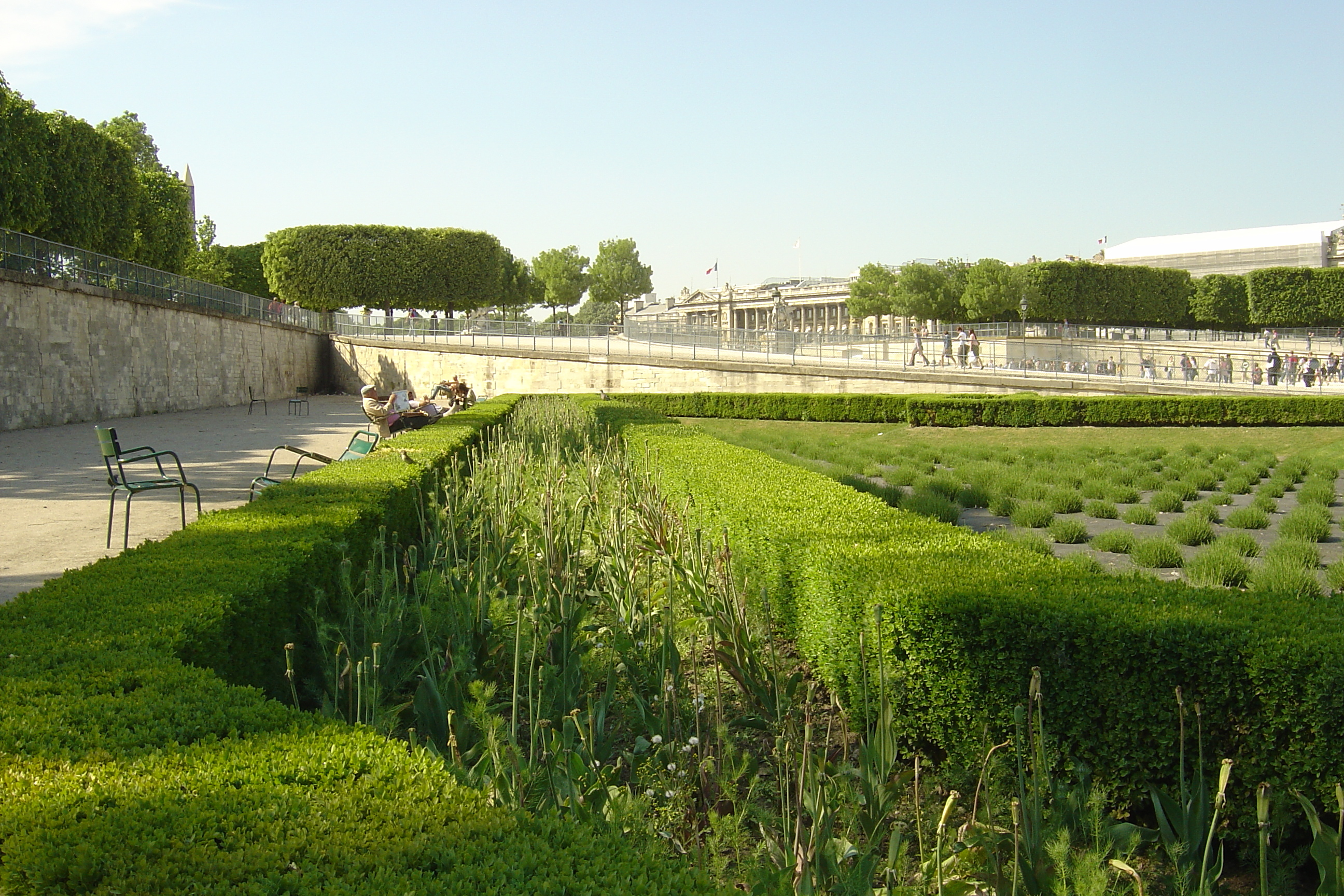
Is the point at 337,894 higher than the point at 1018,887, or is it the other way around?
the point at 337,894

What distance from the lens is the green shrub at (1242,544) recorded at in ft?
24.1

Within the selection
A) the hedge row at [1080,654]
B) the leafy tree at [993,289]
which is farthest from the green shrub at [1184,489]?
the leafy tree at [993,289]

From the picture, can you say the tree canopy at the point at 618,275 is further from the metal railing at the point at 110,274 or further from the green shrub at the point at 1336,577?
the green shrub at the point at 1336,577

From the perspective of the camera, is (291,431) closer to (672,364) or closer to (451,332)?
(672,364)

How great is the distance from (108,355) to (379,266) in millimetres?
28416

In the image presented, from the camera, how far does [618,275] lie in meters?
81.2

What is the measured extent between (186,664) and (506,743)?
1.00 meters

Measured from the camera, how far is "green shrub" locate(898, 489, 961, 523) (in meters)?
8.65

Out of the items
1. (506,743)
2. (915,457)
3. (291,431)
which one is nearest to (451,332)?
(291,431)

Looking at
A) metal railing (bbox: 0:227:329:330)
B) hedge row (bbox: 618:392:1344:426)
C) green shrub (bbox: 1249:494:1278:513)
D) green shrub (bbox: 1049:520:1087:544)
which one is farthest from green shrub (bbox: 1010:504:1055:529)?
Answer: metal railing (bbox: 0:227:329:330)

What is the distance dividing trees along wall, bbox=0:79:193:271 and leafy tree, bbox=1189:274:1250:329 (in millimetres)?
55693

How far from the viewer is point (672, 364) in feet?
113

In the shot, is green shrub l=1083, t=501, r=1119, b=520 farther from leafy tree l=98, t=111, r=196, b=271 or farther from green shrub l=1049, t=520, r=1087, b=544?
leafy tree l=98, t=111, r=196, b=271

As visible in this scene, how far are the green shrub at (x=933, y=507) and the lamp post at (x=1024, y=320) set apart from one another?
106 ft
